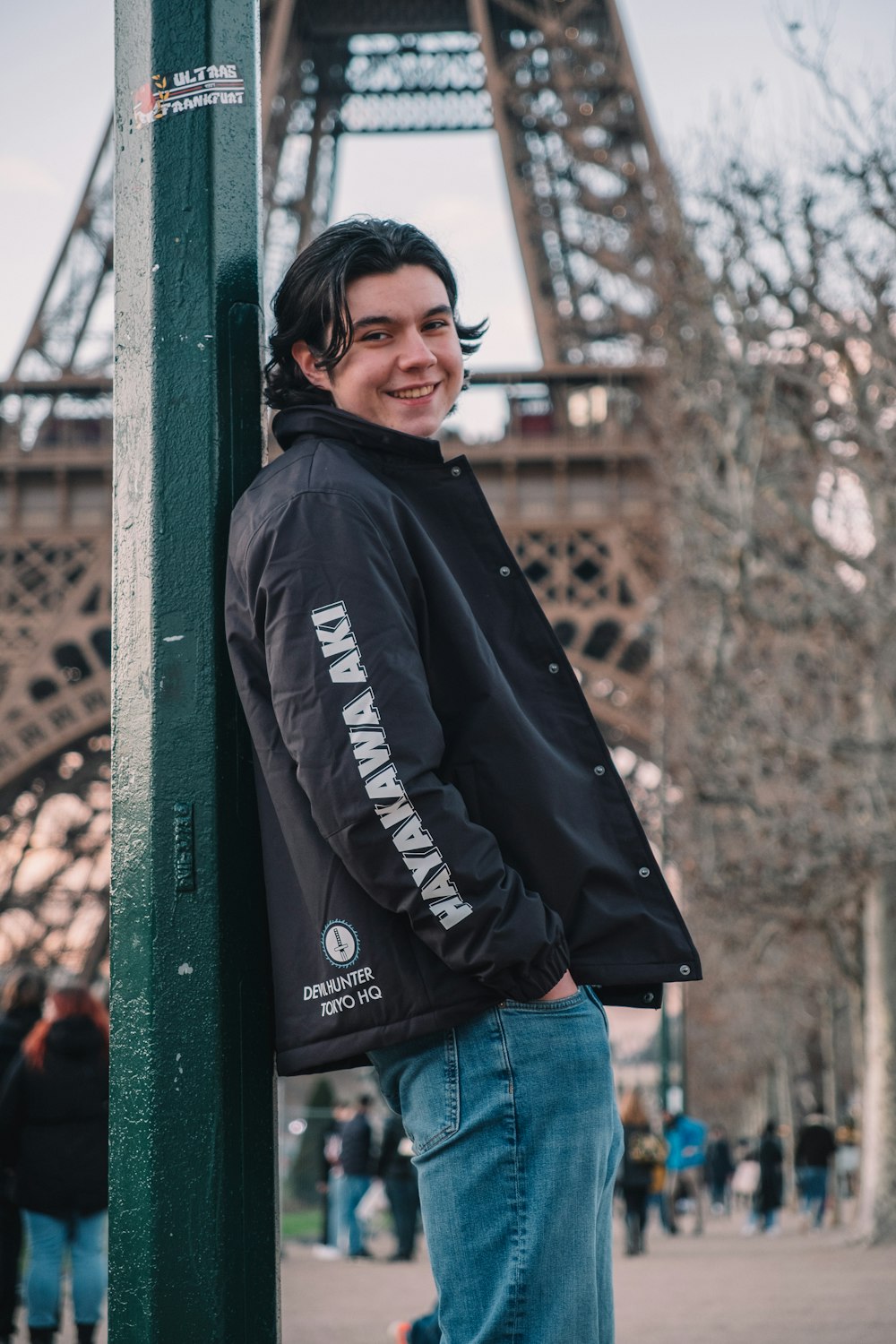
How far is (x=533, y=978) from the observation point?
199 cm

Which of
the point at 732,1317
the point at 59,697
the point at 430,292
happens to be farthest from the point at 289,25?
the point at 430,292

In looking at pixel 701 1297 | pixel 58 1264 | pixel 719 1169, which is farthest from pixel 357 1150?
pixel 719 1169

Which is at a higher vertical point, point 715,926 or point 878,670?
point 878,670

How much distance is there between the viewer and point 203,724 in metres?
2.17

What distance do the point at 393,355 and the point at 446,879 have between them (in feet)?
2.75

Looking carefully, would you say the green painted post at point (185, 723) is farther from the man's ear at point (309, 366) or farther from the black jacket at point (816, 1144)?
the black jacket at point (816, 1144)

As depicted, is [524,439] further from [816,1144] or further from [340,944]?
[340,944]

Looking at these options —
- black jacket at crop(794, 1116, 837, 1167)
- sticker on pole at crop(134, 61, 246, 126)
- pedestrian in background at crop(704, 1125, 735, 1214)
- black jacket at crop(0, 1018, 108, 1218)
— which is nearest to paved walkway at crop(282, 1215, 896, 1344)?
black jacket at crop(0, 1018, 108, 1218)

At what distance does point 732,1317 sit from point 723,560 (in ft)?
24.3

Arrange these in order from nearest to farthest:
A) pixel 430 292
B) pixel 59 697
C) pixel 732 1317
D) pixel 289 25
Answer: pixel 430 292 < pixel 732 1317 < pixel 59 697 < pixel 289 25

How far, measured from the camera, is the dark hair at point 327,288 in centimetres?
238

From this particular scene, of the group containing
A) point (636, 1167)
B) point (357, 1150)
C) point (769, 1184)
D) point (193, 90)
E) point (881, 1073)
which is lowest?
point (769, 1184)

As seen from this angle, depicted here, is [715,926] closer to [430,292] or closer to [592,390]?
[592,390]

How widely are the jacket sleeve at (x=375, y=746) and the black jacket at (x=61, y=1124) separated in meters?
4.48
